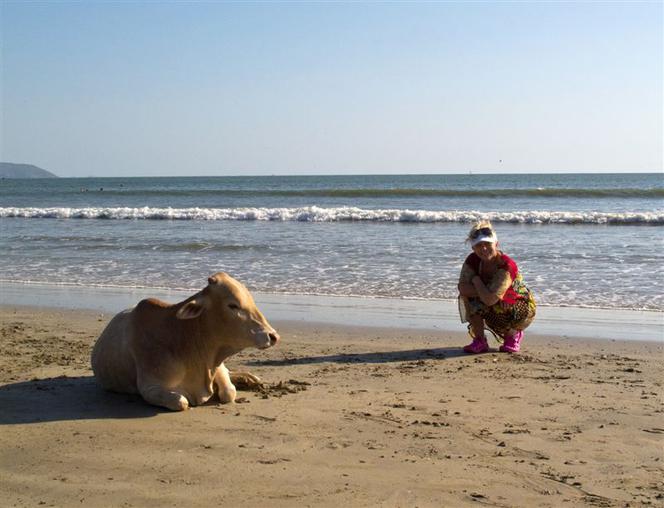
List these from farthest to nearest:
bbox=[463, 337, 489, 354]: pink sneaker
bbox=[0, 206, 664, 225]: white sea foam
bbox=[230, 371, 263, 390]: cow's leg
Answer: bbox=[0, 206, 664, 225]: white sea foam → bbox=[463, 337, 489, 354]: pink sneaker → bbox=[230, 371, 263, 390]: cow's leg

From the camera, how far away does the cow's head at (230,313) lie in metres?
5.32

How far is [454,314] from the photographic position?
9.74 m

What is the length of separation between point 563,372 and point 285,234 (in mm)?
14959

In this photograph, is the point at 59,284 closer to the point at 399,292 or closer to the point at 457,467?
the point at 399,292

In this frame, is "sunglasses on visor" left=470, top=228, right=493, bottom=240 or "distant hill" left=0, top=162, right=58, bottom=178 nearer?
"sunglasses on visor" left=470, top=228, right=493, bottom=240

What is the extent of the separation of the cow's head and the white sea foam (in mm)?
21997

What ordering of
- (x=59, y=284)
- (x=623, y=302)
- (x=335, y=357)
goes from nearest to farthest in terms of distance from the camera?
(x=335, y=357)
(x=623, y=302)
(x=59, y=284)

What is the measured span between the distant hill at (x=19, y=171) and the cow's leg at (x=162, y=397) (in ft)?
552

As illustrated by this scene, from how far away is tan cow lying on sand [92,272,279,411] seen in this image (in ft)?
17.6

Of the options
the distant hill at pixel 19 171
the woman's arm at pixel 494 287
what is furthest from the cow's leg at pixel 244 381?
the distant hill at pixel 19 171

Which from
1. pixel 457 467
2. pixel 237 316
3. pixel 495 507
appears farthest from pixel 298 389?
pixel 495 507

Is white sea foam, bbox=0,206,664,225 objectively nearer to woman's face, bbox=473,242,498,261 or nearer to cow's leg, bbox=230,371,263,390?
woman's face, bbox=473,242,498,261

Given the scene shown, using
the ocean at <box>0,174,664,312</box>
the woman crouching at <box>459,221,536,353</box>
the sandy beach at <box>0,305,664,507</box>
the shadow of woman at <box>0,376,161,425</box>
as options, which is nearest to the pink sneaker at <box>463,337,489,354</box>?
the woman crouching at <box>459,221,536,353</box>

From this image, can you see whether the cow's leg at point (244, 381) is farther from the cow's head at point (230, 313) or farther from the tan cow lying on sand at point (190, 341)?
the cow's head at point (230, 313)
